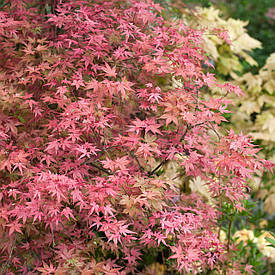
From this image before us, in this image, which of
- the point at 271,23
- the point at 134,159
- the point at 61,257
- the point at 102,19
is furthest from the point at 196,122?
the point at 271,23

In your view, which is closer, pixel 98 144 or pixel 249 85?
pixel 98 144

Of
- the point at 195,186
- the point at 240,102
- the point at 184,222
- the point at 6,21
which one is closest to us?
the point at 184,222

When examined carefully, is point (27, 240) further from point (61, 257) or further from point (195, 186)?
point (195, 186)

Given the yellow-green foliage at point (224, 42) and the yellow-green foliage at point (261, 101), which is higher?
the yellow-green foliage at point (224, 42)

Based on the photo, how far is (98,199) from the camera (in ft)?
5.86

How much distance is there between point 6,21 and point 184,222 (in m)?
1.70

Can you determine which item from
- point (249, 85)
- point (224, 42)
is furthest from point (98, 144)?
point (224, 42)

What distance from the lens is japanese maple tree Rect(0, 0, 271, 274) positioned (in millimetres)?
1896

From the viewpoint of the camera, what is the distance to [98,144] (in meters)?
2.20

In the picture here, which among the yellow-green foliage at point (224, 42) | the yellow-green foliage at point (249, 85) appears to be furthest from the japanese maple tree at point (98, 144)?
the yellow-green foliage at point (249, 85)

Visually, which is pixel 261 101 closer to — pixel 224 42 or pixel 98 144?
pixel 224 42

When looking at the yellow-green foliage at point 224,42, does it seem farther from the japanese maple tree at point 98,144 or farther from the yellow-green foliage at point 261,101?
the japanese maple tree at point 98,144

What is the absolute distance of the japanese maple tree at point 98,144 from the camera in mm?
1896

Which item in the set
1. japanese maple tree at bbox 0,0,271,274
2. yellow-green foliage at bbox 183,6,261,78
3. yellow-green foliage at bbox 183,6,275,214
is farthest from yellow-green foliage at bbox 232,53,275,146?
japanese maple tree at bbox 0,0,271,274
